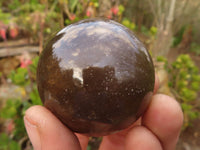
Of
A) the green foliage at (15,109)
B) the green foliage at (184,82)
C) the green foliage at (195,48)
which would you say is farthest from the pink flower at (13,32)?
the green foliage at (195,48)

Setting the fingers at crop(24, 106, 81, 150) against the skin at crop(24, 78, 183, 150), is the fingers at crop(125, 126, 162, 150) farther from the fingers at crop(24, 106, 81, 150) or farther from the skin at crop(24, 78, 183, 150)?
the fingers at crop(24, 106, 81, 150)

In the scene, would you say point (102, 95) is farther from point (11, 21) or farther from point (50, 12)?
point (50, 12)

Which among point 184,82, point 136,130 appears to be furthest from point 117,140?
point 184,82

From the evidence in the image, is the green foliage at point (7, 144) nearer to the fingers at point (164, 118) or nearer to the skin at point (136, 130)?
the skin at point (136, 130)

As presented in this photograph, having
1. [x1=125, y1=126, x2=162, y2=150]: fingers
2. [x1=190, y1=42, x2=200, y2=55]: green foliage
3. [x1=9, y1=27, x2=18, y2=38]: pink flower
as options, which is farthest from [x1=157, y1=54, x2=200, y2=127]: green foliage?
[x1=190, y1=42, x2=200, y2=55]: green foliage

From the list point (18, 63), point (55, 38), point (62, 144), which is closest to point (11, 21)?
point (18, 63)

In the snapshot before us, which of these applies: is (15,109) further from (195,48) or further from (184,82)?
(195,48)
